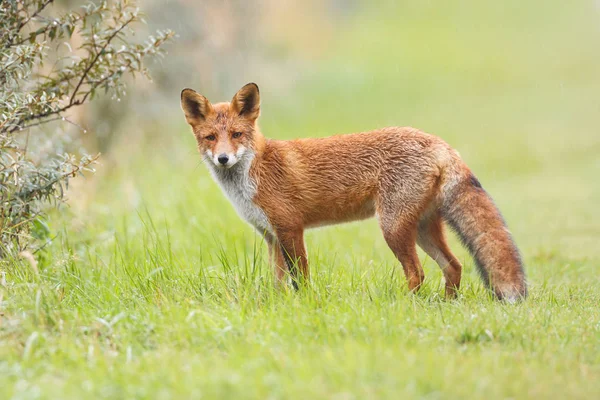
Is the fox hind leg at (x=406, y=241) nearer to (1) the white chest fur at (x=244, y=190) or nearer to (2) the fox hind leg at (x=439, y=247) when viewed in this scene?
(2) the fox hind leg at (x=439, y=247)

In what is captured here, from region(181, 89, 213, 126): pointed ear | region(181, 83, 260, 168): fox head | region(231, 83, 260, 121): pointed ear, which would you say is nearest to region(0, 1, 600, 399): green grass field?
region(181, 83, 260, 168): fox head

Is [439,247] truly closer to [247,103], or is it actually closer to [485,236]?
[485,236]

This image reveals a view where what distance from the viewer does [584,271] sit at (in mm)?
7672

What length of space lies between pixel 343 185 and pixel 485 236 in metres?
1.30

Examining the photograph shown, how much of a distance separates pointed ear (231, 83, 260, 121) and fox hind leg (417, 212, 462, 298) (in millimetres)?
1727

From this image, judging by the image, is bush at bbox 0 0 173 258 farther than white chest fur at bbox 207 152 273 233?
No

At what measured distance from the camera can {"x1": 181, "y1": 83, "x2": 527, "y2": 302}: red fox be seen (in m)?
5.91

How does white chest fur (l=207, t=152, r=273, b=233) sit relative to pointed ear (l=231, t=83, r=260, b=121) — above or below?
below

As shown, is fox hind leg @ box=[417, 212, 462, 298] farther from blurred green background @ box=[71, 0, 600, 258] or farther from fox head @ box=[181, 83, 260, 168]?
blurred green background @ box=[71, 0, 600, 258]

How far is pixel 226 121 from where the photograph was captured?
6277 millimetres

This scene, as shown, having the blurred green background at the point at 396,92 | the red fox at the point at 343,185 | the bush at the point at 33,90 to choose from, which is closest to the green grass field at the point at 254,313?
the blurred green background at the point at 396,92

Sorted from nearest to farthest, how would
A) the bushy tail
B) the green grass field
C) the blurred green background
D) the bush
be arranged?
the green grass field < the bushy tail < the bush < the blurred green background

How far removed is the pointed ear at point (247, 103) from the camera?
20.7ft

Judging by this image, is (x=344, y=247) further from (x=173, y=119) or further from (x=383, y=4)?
(x=383, y=4)
